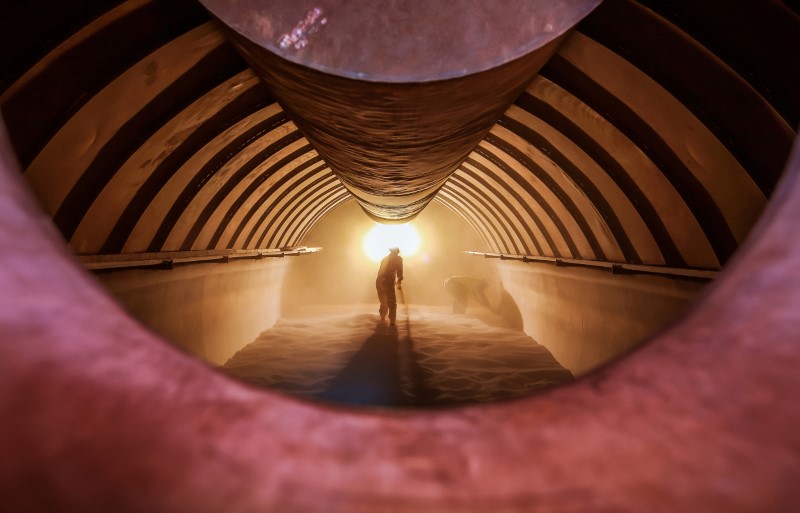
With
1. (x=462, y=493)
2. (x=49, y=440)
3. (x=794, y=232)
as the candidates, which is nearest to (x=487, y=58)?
(x=794, y=232)

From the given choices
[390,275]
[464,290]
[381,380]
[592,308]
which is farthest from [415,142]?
[464,290]

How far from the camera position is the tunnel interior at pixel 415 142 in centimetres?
369

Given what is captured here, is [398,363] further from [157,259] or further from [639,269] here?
[639,269]

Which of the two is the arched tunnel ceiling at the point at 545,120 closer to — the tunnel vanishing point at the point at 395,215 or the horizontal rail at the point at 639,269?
the tunnel vanishing point at the point at 395,215

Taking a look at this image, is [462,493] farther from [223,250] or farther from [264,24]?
[223,250]

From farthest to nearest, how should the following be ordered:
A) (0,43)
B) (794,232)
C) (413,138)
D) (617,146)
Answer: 1. (617,146)
2. (413,138)
3. (0,43)
4. (794,232)

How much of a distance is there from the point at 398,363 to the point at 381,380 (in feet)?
4.63

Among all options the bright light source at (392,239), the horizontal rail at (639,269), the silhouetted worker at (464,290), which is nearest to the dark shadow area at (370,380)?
the horizontal rail at (639,269)

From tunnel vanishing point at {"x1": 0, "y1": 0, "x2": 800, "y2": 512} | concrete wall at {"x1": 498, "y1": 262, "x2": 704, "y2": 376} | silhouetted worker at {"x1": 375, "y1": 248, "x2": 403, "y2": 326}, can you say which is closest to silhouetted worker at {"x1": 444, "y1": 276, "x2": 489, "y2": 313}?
silhouetted worker at {"x1": 375, "y1": 248, "x2": 403, "y2": 326}

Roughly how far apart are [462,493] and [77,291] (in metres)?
0.99

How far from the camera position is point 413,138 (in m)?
3.78

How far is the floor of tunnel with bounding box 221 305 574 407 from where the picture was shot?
7.78 metres

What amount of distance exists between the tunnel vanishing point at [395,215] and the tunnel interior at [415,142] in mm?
29

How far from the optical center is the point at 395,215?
909 centimetres
